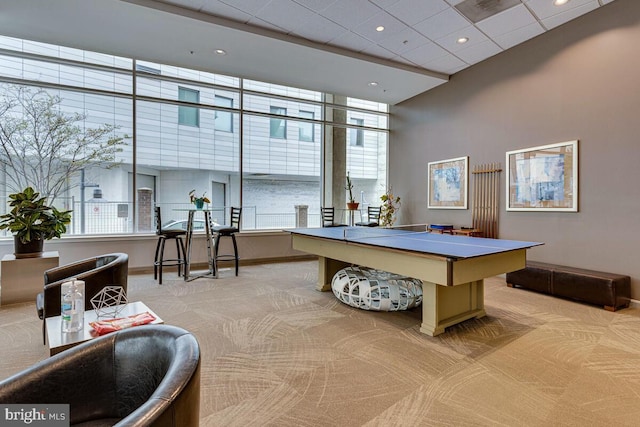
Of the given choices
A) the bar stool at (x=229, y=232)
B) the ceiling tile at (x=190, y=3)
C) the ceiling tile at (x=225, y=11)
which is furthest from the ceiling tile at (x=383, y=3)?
the bar stool at (x=229, y=232)

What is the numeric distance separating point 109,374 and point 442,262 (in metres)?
2.42

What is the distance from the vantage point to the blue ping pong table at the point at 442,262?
115 inches

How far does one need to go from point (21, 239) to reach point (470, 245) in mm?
5235

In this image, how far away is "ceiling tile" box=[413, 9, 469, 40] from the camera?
4659 mm

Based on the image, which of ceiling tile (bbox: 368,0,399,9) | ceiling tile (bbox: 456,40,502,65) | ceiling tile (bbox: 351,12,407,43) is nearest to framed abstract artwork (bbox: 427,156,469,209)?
ceiling tile (bbox: 456,40,502,65)

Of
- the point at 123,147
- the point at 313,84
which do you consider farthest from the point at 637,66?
the point at 123,147

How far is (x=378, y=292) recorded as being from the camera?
3811 millimetres

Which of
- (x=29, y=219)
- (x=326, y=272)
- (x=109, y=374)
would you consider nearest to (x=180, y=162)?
(x=29, y=219)

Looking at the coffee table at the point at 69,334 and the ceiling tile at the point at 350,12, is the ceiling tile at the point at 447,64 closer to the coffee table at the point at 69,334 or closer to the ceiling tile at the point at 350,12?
the ceiling tile at the point at 350,12

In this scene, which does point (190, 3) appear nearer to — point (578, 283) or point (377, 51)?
point (377, 51)

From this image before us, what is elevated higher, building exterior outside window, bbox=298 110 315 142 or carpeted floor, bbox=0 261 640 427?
building exterior outside window, bbox=298 110 315 142

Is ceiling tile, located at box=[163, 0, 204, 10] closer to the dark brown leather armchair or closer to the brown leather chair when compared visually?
the brown leather chair

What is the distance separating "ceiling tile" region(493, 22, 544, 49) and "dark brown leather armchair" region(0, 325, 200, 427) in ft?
19.8

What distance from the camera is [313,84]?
22.7ft
